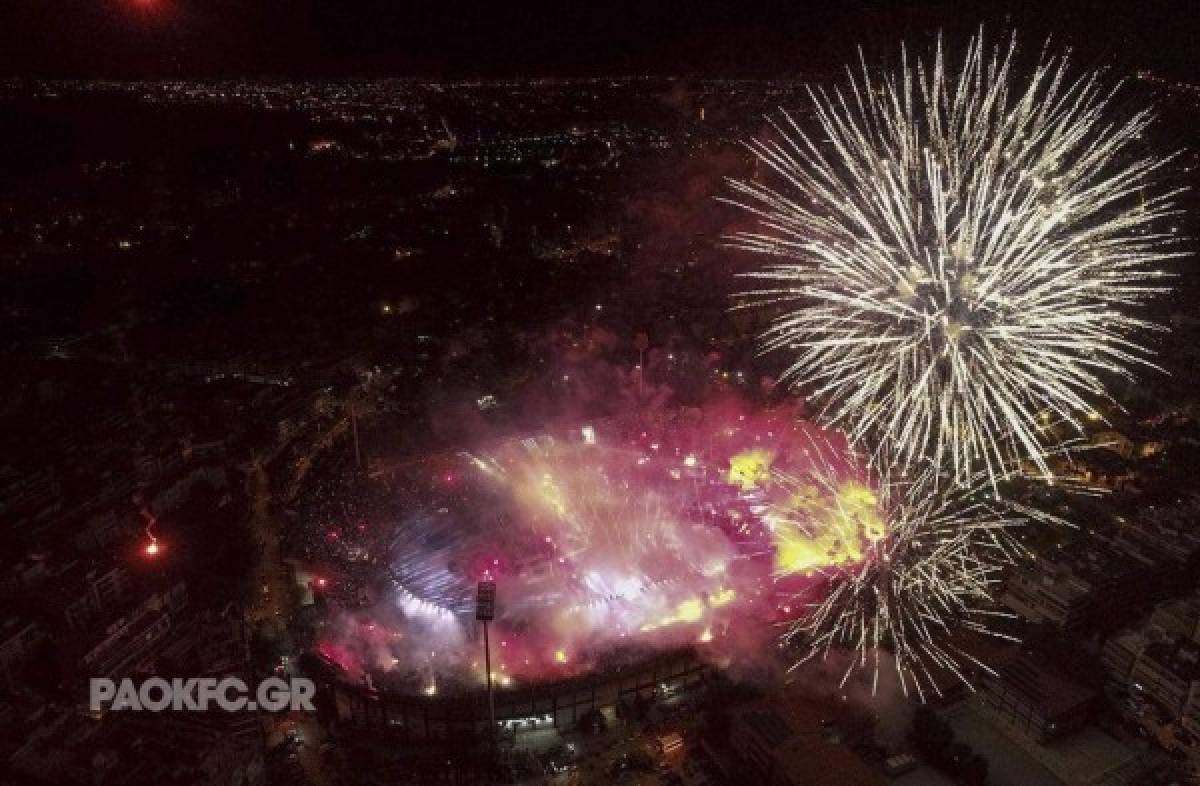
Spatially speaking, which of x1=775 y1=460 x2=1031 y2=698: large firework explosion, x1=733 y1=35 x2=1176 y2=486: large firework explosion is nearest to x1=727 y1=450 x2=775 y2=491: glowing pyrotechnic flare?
x1=775 y1=460 x2=1031 y2=698: large firework explosion

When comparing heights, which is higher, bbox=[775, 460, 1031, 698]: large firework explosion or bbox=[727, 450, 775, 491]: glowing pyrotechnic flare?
bbox=[727, 450, 775, 491]: glowing pyrotechnic flare

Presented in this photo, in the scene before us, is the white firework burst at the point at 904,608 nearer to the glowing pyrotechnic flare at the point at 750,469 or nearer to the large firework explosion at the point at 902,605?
the large firework explosion at the point at 902,605

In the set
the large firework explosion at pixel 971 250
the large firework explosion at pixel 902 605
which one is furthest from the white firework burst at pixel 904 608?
the large firework explosion at pixel 971 250

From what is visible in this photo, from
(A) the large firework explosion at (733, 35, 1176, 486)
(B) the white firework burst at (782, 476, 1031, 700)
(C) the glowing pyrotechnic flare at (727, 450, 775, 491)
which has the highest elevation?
(C) the glowing pyrotechnic flare at (727, 450, 775, 491)

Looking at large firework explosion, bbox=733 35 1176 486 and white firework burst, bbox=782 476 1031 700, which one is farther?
white firework burst, bbox=782 476 1031 700

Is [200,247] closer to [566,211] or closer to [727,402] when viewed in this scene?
[566,211]

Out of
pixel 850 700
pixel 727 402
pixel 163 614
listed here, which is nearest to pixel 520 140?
pixel 727 402

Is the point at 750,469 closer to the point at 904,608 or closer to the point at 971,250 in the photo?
the point at 904,608

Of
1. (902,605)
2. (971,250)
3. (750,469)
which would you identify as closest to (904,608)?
(902,605)

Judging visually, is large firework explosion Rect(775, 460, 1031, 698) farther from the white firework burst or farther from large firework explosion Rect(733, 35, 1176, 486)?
large firework explosion Rect(733, 35, 1176, 486)
